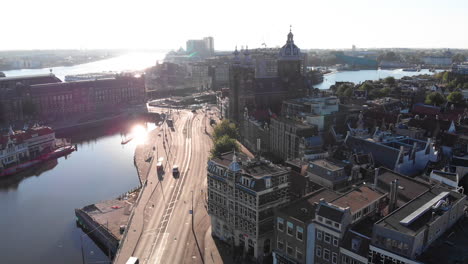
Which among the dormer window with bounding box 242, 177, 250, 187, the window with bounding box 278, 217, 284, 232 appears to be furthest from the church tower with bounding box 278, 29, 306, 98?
the window with bounding box 278, 217, 284, 232

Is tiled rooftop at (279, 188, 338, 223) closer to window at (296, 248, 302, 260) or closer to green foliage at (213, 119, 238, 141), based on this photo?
window at (296, 248, 302, 260)

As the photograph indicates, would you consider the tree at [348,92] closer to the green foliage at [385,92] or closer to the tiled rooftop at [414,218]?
the green foliage at [385,92]

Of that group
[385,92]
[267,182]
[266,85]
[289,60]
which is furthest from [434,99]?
[267,182]

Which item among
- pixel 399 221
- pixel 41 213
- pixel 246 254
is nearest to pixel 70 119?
pixel 41 213

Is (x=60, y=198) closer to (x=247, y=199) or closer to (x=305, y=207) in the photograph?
(x=247, y=199)

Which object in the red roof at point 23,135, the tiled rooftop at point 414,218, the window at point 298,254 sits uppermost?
the tiled rooftop at point 414,218

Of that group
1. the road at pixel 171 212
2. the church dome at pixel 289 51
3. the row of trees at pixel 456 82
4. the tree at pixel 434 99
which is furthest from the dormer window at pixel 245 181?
the row of trees at pixel 456 82

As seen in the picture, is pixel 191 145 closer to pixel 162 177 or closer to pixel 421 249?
pixel 162 177
